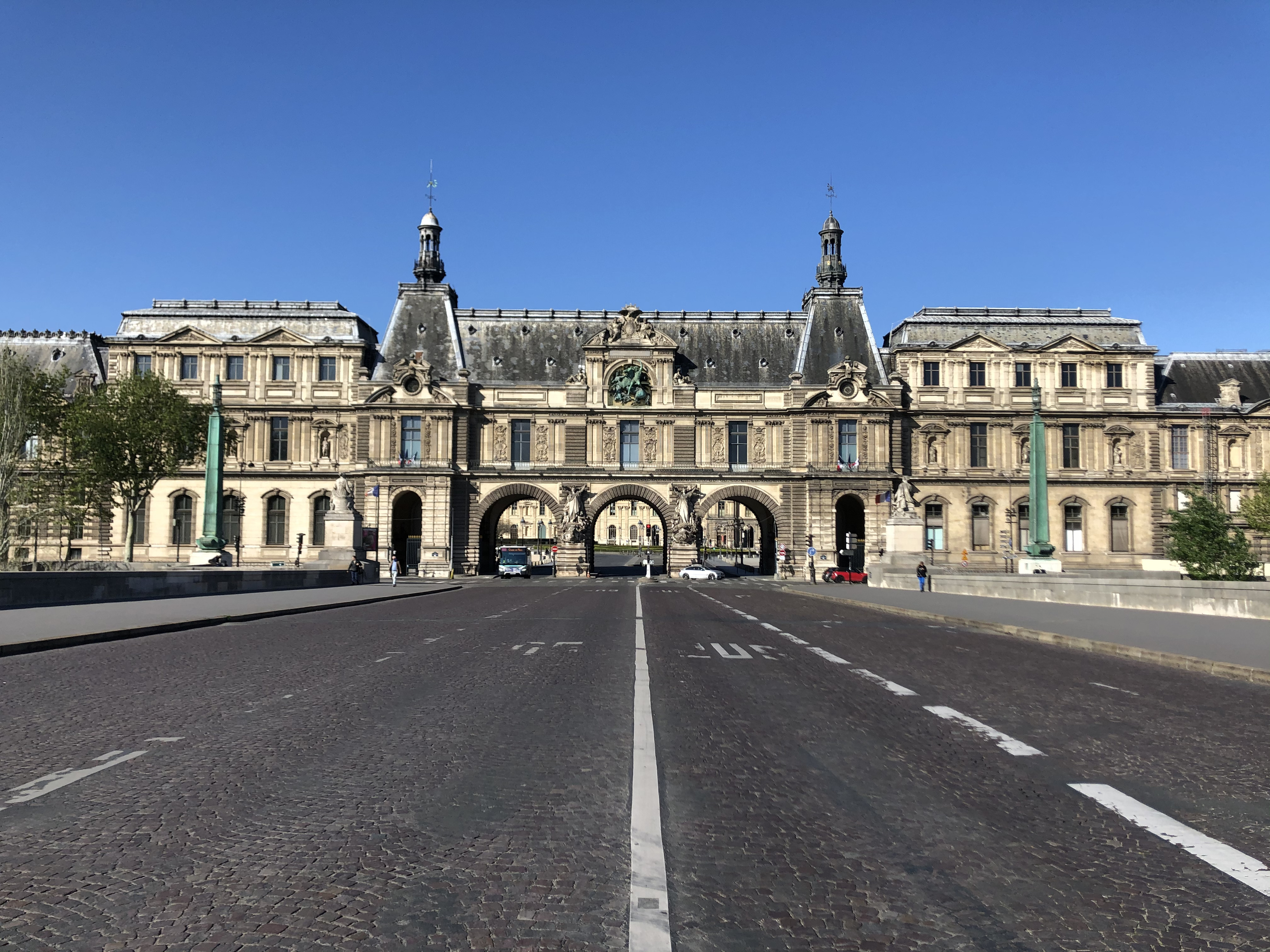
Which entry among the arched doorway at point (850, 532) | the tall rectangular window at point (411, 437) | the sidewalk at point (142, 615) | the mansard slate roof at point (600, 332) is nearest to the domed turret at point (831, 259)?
the mansard slate roof at point (600, 332)

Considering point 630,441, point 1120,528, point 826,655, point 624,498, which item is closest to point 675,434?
point 630,441

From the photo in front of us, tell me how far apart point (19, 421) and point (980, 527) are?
2223 inches

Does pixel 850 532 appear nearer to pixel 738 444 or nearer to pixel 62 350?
pixel 738 444

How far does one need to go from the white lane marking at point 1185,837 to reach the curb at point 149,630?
48.0 feet

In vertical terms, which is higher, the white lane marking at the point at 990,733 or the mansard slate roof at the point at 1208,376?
the mansard slate roof at the point at 1208,376

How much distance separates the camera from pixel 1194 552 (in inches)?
1816

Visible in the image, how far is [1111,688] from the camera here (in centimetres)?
1202

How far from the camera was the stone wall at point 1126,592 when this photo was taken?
74.5 ft

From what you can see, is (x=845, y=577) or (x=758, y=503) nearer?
(x=845, y=577)

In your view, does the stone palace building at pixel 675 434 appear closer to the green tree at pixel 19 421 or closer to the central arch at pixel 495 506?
the central arch at pixel 495 506

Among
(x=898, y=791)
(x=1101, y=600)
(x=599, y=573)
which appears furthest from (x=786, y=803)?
(x=599, y=573)

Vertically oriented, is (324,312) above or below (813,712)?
above

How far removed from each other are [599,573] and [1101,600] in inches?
1998

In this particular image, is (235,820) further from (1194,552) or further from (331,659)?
(1194,552)
